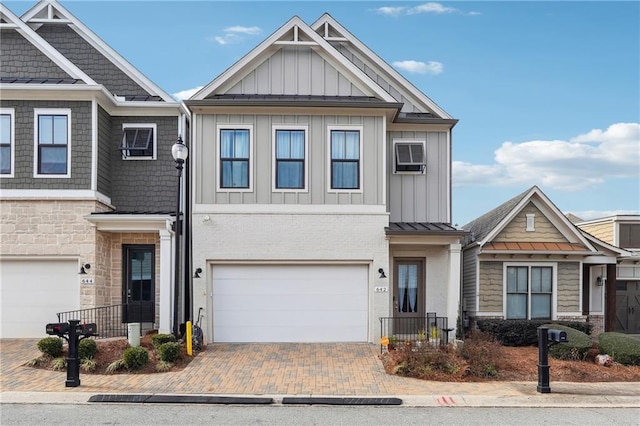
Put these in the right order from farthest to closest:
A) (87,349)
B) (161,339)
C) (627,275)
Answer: (627,275) → (161,339) → (87,349)

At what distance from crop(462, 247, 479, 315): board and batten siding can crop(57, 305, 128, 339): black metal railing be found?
10.0 meters

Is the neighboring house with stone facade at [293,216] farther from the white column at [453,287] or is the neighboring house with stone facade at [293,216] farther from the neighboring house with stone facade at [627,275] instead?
the neighboring house with stone facade at [627,275]

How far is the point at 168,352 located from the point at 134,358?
0.72 metres

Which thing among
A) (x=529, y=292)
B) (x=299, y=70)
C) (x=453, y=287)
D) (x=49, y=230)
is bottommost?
(x=529, y=292)

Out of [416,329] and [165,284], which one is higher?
[165,284]

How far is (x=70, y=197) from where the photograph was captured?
14.5 meters

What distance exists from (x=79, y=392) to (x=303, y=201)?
7349 millimetres

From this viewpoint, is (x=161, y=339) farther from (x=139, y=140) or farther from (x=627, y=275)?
(x=627, y=275)

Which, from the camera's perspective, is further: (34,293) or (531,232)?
(531,232)

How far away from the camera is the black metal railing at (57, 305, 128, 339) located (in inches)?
564

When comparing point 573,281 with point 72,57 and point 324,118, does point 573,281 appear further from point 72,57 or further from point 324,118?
point 72,57

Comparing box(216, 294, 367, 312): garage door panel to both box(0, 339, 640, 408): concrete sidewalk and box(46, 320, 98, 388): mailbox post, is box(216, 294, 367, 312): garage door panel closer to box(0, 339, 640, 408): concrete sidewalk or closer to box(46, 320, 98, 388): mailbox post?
box(0, 339, 640, 408): concrete sidewalk

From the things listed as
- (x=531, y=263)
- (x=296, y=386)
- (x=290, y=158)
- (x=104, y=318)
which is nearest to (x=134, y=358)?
(x=296, y=386)

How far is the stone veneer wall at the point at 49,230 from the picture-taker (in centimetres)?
1450
